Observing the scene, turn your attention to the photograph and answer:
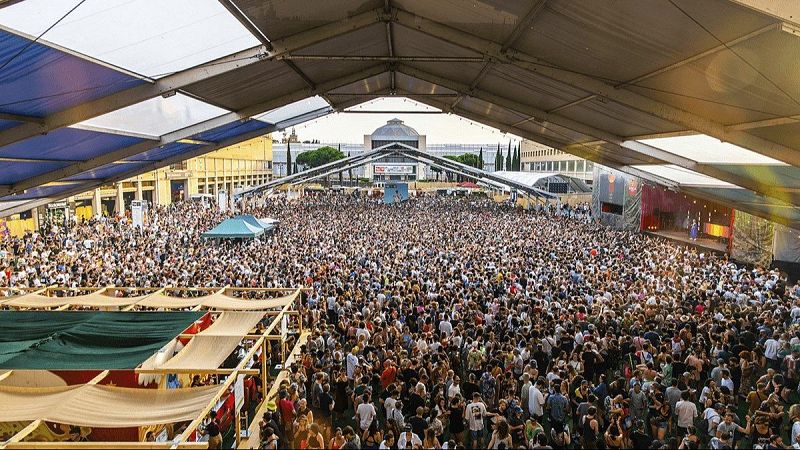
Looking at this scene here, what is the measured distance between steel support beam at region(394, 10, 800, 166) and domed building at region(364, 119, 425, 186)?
52.2m

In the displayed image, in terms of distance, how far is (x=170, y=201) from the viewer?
38969mm

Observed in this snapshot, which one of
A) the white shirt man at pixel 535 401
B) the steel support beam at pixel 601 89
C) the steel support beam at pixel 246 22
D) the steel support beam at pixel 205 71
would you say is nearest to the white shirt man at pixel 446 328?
the white shirt man at pixel 535 401

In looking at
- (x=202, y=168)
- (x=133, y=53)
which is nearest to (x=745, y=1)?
(x=133, y=53)

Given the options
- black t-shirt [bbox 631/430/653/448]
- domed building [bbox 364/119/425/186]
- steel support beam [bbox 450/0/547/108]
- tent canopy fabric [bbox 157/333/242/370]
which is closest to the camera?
black t-shirt [bbox 631/430/653/448]

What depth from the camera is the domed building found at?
6906cm

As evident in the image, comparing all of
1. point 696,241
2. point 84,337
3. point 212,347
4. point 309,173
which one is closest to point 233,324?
point 212,347

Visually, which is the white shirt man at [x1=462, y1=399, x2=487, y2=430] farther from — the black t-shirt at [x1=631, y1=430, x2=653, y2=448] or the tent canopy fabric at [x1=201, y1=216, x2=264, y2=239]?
the tent canopy fabric at [x1=201, y1=216, x2=264, y2=239]

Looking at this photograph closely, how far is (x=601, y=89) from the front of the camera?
8.28m

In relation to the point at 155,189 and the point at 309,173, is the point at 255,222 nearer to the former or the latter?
the point at 309,173

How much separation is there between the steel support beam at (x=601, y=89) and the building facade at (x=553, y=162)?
103 ft

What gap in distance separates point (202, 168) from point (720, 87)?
42373 mm

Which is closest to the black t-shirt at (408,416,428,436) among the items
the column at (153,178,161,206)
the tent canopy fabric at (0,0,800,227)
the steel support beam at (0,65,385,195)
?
the tent canopy fabric at (0,0,800,227)

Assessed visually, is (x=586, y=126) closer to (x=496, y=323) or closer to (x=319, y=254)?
(x=496, y=323)

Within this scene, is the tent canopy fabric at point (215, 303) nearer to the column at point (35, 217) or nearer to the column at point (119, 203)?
the column at point (35, 217)
